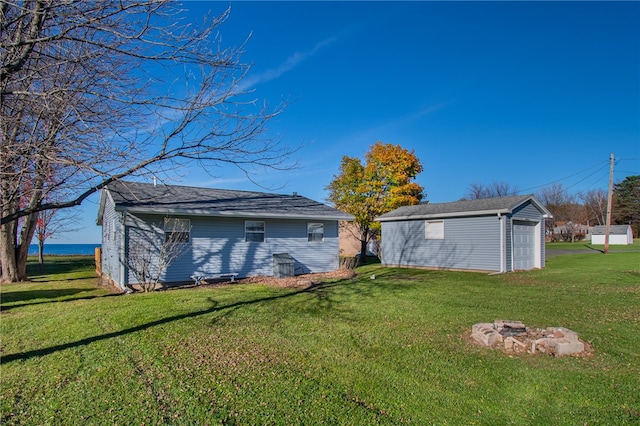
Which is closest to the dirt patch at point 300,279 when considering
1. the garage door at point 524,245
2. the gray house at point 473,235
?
the gray house at point 473,235

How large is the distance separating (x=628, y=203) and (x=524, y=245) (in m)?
54.9

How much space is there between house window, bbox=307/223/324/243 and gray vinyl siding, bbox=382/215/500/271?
5.02 m

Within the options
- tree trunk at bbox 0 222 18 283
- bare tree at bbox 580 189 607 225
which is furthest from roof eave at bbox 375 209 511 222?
bare tree at bbox 580 189 607 225

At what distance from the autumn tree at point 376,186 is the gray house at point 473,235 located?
490 cm

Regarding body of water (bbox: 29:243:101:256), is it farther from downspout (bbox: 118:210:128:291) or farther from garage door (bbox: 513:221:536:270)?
garage door (bbox: 513:221:536:270)

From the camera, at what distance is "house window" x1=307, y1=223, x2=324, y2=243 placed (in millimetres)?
15680

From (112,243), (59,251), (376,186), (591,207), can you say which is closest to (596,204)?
(591,207)

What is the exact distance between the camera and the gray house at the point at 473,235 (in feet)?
49.7

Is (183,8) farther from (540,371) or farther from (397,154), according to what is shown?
(397,154)

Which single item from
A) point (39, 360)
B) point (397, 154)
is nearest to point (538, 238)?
point (397, 154)

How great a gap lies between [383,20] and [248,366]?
34.3 feet

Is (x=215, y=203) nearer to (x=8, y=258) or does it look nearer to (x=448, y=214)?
(x=8, y=258)

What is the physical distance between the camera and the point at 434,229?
17.4 m

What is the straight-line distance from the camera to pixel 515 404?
3.63 metres
